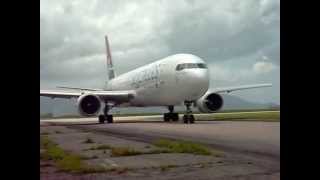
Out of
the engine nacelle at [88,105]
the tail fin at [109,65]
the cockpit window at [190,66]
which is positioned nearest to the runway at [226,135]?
the cockpit window at [190,66]

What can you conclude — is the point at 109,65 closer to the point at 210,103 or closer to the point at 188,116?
the point at 210,103

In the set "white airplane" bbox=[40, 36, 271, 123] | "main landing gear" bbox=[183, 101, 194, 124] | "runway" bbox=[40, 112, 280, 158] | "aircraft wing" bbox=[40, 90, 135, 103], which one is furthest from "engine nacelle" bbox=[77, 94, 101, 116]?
"runway" bbox=[40, 112, 280, 158]

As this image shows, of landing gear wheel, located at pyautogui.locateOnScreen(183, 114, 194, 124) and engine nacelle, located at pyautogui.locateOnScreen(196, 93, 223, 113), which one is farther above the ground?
engine nacelle, located at pyautogui.locateOnScreen(196, 93, 223, 113)

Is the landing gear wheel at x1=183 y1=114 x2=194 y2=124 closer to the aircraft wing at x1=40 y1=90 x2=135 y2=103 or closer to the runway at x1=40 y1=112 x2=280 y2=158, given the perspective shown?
the runway at x1=40 y1=112 x2=280 y2=158

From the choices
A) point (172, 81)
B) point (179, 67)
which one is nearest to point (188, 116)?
point (172, 81)

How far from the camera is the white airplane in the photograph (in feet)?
82.2

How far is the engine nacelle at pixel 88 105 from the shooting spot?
2755 cm

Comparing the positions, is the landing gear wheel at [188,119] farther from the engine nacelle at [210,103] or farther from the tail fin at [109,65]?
the tail fin at [109,65]
